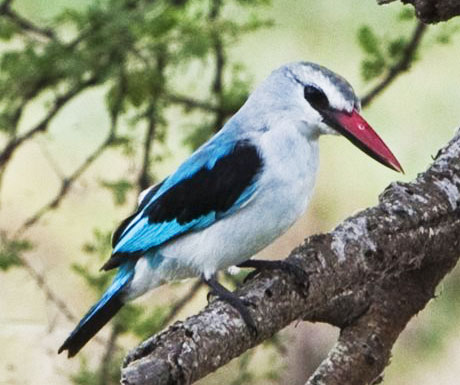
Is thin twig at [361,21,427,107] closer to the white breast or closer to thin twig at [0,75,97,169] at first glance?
thin twig at [0,75,97,169]

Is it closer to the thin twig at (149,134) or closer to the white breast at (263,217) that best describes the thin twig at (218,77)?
the thin twig at (149,134)

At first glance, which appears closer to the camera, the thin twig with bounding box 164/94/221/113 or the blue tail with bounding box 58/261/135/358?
the blue tail with bounding box 58/261/135/358

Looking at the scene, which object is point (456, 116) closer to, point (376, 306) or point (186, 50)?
point (186, 50)

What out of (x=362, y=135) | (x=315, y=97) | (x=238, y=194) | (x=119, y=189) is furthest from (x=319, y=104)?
(x=119, y=189)

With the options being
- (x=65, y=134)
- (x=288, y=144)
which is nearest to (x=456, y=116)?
(x=65, y=134)

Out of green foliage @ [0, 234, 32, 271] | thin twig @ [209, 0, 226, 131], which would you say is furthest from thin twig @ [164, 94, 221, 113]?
green foliage @ [0, 234, 32, 271]

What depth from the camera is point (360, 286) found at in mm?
3338

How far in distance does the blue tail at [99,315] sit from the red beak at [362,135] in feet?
2.09

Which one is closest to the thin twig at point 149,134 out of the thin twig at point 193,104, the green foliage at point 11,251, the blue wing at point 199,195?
the thin twig at point 193,104

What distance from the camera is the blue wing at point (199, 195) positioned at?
3.46 metres

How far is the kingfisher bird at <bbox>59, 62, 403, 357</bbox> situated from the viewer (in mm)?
3406

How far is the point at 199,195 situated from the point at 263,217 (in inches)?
7.3

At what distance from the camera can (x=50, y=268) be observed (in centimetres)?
647

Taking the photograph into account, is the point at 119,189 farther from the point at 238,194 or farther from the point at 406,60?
the point at 238,194
